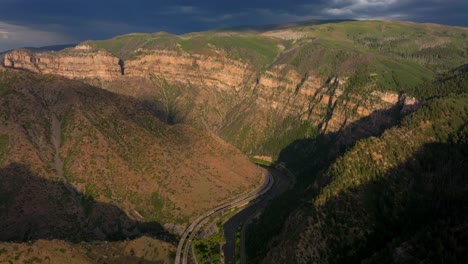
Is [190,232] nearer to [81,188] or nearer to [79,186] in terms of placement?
[81,188]

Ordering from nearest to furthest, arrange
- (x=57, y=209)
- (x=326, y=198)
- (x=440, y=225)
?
(x=440, y=225) < (x=326, y=198) < (x=57, y=209)

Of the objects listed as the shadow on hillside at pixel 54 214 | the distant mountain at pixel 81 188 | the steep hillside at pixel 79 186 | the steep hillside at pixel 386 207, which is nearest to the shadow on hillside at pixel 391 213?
the steep hillside at pixel 386 207

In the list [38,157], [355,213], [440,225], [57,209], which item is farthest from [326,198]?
[38,157]

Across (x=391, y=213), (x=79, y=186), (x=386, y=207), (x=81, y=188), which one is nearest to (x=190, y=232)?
(x=81, y=188)

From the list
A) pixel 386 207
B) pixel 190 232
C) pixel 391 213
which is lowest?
pixel 190 232

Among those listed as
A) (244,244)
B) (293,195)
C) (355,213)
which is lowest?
(244,244)

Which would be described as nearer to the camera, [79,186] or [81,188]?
[81,188]

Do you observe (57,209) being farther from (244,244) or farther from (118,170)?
(244,244)

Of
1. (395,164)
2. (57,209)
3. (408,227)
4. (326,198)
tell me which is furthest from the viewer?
(57,209)
